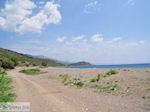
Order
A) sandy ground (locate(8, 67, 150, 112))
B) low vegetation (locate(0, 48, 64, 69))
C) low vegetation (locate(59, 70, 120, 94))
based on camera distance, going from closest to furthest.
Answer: sandy ground (locate(8, 67, 150, 112)), low vegetation (locate(59, 70, 120, 94)), low vegetation (locate(0, 48, 64, 69))

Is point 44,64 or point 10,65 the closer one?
point 10,65

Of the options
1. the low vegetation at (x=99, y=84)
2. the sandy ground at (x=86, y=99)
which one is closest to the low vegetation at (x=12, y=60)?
the low vegetation at (x=99, y=84)

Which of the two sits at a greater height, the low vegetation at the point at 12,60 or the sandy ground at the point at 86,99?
the low vegetation at the point at 12,60

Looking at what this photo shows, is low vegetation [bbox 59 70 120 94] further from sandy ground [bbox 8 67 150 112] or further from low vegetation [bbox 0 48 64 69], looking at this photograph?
low vegetation [bbox 0 48 64 69]

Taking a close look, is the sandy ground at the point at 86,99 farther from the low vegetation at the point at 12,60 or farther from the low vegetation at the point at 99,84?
the low vegetation at the point at 12,60

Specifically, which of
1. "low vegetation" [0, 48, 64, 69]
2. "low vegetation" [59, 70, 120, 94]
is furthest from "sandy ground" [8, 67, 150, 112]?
"low vegetation" [0, 48, 64, 69]

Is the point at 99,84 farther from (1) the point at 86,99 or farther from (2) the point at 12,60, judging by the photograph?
(2) the point at 12,60

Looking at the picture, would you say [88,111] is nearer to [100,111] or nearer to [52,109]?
[100,111]

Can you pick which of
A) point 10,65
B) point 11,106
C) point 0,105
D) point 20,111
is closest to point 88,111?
point 20,111

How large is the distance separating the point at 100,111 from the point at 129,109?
165 cm

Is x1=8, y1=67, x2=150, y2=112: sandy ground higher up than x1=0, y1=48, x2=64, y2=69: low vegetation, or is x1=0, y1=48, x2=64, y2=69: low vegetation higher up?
x1=0, y1=48, x2=64, y2=69: low vegetation

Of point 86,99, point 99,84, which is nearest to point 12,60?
point 99,84

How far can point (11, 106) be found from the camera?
17.5 ft

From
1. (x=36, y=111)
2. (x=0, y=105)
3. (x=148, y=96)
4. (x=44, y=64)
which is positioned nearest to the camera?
(x=36, y=111)
